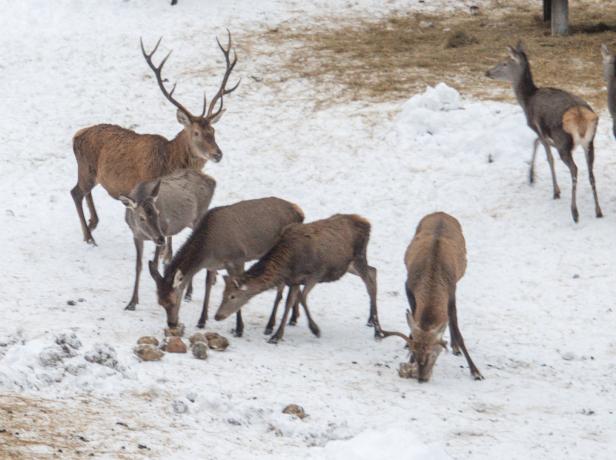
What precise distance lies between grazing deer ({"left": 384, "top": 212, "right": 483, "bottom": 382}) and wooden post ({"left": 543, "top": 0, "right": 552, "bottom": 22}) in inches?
476

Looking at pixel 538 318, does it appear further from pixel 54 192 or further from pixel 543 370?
pixel 54 192

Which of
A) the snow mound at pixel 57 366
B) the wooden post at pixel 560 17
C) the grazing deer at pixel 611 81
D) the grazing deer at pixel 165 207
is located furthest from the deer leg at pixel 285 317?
the wooden post at pixel 560 17

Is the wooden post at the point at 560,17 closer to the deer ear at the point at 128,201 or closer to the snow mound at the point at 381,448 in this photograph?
the deer ear at the point at 128,201

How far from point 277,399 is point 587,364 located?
3579 mm

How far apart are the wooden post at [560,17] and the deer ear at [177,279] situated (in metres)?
12.6

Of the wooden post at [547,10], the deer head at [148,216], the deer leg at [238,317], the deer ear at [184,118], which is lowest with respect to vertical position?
the deer leg at [238,317]

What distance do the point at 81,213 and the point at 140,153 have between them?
1207 millimetres

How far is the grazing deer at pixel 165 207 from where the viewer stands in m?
11.4

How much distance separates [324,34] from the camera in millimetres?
21203

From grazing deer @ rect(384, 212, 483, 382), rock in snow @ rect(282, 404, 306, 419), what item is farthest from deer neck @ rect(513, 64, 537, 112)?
rock in snow @ rect(282, 404, 306, 419)

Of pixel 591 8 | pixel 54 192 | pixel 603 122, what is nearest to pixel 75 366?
Result: pixel 54 192

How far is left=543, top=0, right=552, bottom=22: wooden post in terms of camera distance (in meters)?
21.7

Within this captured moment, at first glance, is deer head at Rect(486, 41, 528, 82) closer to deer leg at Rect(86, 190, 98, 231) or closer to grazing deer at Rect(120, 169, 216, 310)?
grazing deer at Rect(120, 169, 216, 310)

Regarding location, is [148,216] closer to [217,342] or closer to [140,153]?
[217,342]
